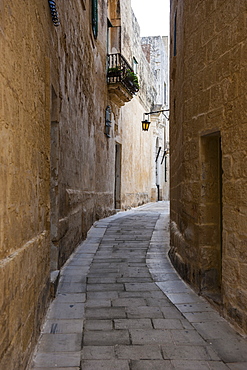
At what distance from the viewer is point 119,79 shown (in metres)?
11.9

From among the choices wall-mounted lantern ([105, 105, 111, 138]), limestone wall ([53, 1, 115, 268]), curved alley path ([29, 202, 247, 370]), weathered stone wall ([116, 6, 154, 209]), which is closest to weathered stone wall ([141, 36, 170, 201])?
weathered stone wall ([116, 6, 154, 209])

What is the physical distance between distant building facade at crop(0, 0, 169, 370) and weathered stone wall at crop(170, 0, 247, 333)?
177 cm

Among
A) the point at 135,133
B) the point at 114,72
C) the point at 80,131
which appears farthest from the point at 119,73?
the point at 135,133

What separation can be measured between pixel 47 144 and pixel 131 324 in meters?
2.08

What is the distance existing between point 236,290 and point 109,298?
1.60 metres

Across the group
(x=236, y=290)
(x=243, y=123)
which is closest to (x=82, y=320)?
(x=236, y=290)

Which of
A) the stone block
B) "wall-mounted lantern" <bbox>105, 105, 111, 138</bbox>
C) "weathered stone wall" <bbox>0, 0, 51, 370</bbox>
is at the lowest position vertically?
the stone block

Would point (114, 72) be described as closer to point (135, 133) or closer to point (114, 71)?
point (114, 71)

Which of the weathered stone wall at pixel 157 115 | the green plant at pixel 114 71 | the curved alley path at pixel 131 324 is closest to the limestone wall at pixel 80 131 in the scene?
the green plant at pixel 114 71

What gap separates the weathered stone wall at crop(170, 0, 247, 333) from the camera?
142 inches

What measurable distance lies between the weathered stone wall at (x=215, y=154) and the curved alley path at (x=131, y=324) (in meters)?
0.32

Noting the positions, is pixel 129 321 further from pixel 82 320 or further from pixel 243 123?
pixel 243 123

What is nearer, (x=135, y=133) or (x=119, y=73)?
(x=119, y=73)

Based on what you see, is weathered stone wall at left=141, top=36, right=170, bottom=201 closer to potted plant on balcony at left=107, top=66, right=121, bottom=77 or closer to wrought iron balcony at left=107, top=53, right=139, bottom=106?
wrought iron balcony at left=107, top=53, right=139, bottom=106
